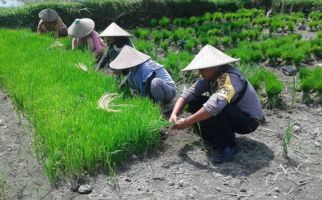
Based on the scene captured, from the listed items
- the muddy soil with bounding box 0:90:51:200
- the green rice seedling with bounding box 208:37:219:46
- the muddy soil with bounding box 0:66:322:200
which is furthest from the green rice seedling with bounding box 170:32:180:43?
the muddy soil with bounding box 0:66:322:200

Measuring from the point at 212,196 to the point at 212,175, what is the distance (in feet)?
0.85

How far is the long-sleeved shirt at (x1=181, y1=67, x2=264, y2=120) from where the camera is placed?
120 inches

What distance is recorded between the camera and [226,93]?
10.1 feet

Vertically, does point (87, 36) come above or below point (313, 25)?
above

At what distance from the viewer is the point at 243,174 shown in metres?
3.08

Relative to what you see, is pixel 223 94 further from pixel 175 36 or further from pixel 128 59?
pixel 175 36

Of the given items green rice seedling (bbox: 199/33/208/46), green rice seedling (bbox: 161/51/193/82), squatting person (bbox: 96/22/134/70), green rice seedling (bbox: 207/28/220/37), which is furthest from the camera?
green rice seedling (bbox: 207/28/220/37)

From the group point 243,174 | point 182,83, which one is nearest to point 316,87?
point 182,83

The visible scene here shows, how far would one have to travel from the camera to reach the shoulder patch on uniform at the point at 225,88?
10.1 ft

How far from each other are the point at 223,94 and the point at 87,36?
3.35 meters

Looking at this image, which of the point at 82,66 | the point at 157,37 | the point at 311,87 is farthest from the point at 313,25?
the point at 82,66

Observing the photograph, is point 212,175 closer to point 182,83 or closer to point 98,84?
point 98,84

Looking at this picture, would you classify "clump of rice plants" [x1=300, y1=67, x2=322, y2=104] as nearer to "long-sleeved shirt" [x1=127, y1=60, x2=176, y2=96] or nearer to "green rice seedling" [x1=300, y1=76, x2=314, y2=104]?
"green rice seedling" [x1=300, y1=76, x2=314, y2=104]

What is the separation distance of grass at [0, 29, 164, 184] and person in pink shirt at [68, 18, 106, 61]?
2.32ft
